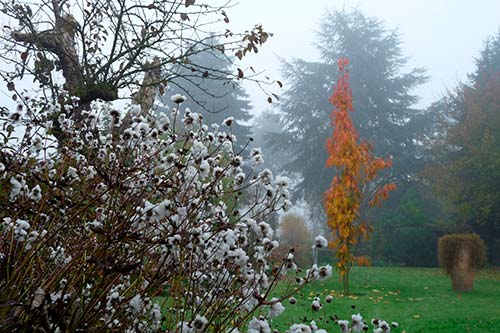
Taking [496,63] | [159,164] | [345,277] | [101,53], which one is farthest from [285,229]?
[159,164]

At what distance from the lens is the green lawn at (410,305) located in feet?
19.8

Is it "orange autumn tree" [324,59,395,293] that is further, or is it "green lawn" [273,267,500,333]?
"orange autumn tree" [324,59,395,293]

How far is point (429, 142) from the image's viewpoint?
69.0ft

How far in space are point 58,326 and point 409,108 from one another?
1011 inches

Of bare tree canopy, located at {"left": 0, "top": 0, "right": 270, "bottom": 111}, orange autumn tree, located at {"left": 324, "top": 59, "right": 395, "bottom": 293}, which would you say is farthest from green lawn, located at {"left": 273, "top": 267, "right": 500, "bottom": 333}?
bare tree canopy, located at {"left": 0, "top": 0, "right": 270, "bottom": 111}

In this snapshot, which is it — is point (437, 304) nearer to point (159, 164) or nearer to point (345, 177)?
point (345, 177)

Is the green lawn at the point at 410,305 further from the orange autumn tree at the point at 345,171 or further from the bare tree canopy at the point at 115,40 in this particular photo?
the bare tree canopy at the point at 115,40

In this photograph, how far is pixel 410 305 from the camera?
25.9 ft

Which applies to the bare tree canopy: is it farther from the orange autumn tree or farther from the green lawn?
the orange autumn tree

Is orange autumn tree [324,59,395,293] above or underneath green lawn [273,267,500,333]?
above

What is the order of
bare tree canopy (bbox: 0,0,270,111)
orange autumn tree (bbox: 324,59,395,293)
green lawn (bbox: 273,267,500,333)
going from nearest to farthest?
bare tree canopy (bbox: 0,0,270,111)
green lawn (bbox: 273,267,500,333)
orange autumn tree (bbox: 324,59,395,293)

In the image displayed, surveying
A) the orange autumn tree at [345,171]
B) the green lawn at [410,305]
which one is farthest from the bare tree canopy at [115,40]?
the orange autumn tree at [345,171]

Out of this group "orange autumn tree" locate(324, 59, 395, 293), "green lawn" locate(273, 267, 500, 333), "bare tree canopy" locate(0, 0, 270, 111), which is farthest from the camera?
"orange autumn tree" locate(324, 59, 395, 293)

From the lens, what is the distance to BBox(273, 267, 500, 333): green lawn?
6035mm
